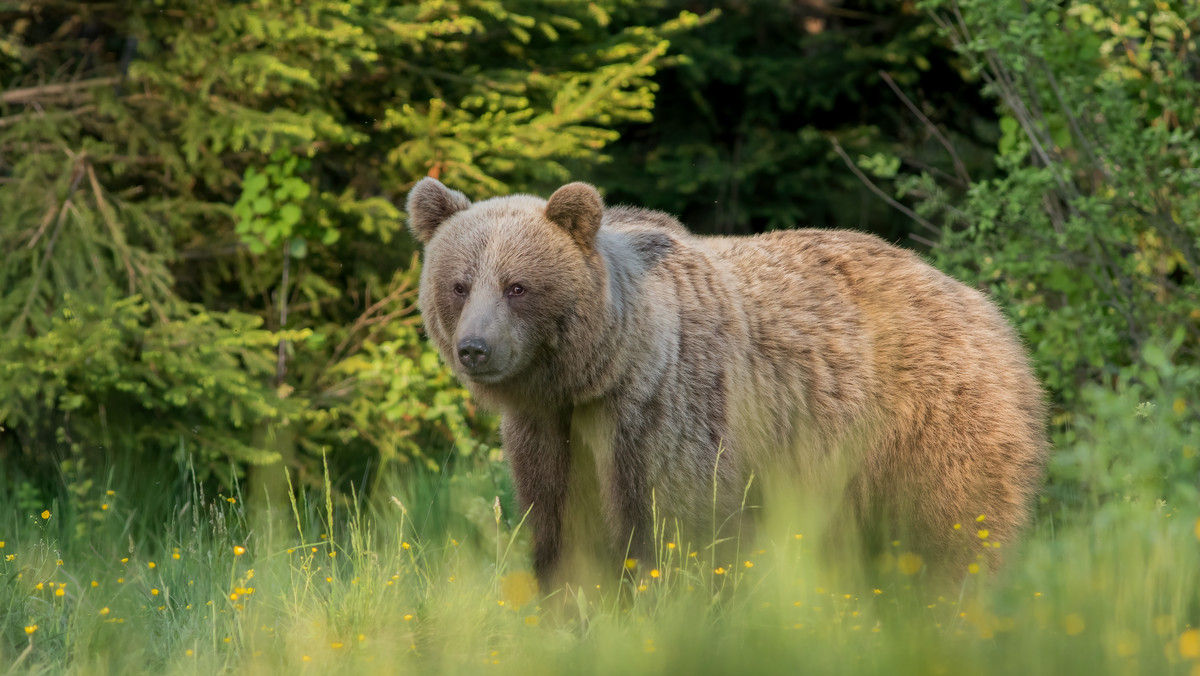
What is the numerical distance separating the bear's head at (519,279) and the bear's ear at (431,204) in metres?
0.12

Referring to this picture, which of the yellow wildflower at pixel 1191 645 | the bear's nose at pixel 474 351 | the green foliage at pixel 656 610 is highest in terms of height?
the bear's nose at pixel 474 351

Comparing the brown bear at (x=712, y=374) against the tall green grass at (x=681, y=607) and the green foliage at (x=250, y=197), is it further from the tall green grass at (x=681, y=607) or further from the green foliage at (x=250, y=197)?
the green foliage at (x=250, y=197)

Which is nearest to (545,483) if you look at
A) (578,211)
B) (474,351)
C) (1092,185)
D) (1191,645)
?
(474,351)

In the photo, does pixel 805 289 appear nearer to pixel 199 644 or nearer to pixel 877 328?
pixel 877 328

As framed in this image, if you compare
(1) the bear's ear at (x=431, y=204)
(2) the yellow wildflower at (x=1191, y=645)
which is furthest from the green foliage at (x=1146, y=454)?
(1) the bear's ear at (x=431, y=204)

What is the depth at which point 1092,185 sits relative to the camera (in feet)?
20.2

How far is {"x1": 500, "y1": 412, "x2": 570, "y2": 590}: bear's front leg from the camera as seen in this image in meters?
4.23

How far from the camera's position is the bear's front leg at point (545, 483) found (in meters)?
4.23

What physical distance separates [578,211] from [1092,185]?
11.1 ft

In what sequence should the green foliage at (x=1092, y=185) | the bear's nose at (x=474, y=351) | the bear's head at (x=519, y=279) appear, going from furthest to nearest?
the green foliage at (x=1092, y=185) < the bear's head at (x=519, y=279) < the bear's nose at (x=474, y=351)

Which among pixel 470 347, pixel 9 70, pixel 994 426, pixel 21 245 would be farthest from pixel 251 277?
pixel 994 426

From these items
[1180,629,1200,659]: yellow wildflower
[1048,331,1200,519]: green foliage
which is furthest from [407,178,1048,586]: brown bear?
[1180,629,1200,659]: yellow wildflower

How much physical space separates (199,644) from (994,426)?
301 cm

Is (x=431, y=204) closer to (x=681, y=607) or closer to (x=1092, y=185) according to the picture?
(x=681, y=607)
